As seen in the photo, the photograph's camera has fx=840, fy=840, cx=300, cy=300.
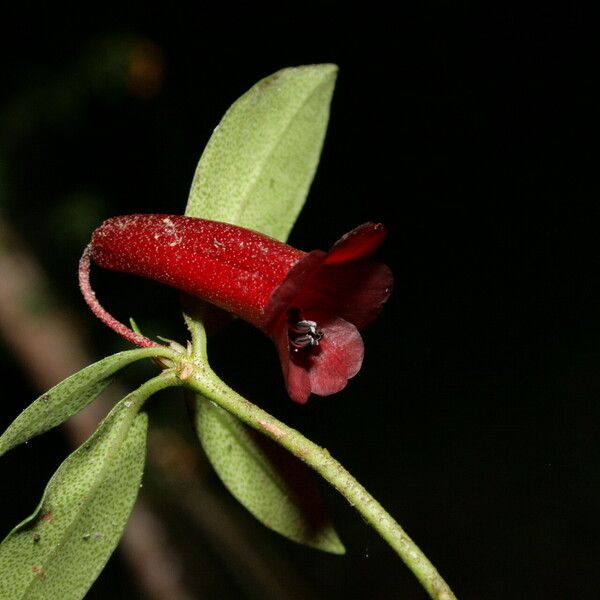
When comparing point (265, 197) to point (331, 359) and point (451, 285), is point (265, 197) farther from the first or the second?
point (451, 285)

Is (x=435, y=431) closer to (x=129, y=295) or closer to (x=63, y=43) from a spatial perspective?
(x=129, y=295)

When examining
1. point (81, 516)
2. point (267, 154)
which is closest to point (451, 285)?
point (267, 154)

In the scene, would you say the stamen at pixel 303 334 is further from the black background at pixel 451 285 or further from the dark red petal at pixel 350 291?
the black background at pixel 451 285

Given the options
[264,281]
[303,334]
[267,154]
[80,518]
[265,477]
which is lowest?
[265,477]

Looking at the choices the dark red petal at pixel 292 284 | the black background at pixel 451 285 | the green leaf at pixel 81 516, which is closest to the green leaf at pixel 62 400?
the green leaf at pixel 81 516

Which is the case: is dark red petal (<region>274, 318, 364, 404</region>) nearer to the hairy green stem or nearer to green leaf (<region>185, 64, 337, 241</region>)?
the hairy green stem

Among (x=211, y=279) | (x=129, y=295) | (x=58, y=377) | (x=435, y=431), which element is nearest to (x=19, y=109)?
(x=129, y=295)

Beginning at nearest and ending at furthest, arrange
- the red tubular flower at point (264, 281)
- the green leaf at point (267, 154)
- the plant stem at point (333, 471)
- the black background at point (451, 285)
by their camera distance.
Result: the plant stem at point (333, 471) < the red tubular flower at point (264, 281) < the green leaf at point (267, 154) < the black background at point (451, 285)
